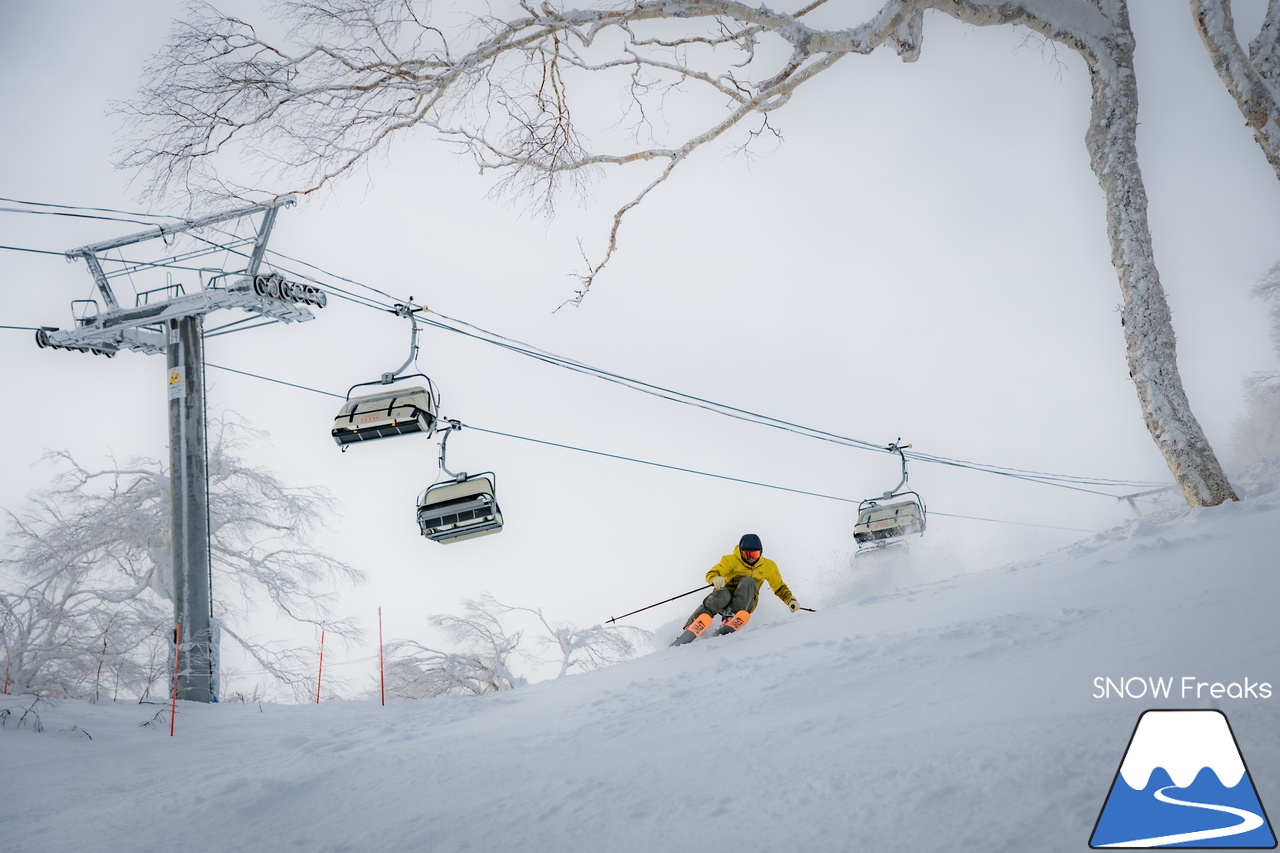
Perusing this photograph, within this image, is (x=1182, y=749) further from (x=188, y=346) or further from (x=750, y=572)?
(x=188, y=346)

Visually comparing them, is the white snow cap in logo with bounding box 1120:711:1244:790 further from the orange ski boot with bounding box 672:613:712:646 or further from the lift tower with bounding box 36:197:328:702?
the lift tower with bounding box 36:197:328:702

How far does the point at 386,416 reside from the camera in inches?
308

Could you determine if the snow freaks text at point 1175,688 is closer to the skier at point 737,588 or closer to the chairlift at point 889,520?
the skier at point 737,588

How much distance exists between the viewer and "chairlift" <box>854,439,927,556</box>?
12469mm

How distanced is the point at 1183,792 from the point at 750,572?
543 cm

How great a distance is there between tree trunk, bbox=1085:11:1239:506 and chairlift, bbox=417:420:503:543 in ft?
22.0

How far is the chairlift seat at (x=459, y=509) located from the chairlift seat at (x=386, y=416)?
0.86 m

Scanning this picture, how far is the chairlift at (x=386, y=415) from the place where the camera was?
784 centimetres

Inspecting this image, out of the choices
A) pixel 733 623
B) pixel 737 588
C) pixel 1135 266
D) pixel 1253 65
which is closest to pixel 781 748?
pixel 733 623

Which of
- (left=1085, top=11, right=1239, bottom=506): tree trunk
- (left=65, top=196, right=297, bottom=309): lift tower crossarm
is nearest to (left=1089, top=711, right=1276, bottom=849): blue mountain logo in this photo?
(left=1085, top=11, right=1239, bottom=506): tree trunk

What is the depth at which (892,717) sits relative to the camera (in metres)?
2.74

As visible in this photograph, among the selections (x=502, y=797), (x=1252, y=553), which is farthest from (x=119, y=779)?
(x=1252, y=553)

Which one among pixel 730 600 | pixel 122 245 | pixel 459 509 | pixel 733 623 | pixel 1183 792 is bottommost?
pixel 1183 792

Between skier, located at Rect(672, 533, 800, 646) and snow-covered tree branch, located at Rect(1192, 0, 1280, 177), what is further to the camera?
skier, located at Rect(672, 533, 800, 646)
